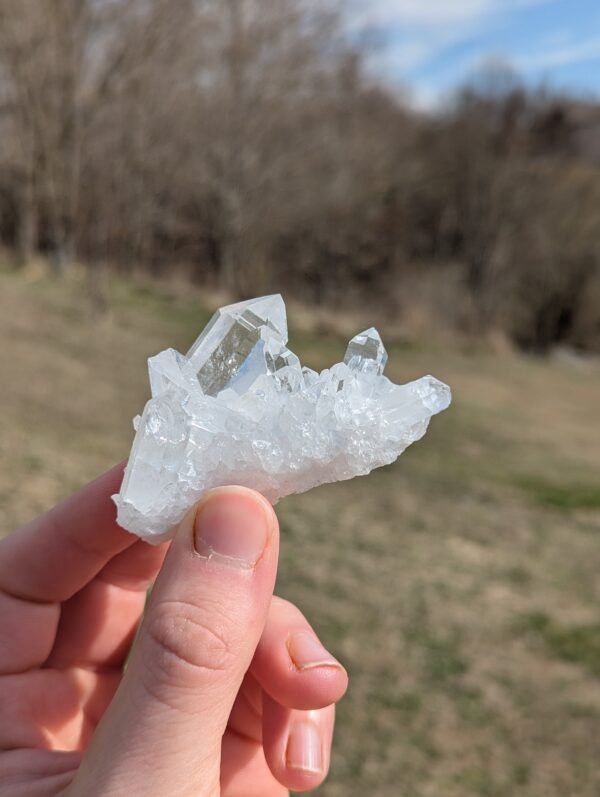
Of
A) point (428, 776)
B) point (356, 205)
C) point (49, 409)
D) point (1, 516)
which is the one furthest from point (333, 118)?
point (428, 776)

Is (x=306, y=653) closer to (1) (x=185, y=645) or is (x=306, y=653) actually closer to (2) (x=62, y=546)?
(1) (x=185, y=645)

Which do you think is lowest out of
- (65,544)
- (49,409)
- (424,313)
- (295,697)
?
(424,313)

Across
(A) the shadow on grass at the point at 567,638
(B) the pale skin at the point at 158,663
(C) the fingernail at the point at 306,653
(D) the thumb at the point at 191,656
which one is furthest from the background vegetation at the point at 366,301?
(D) the thumb at the point at 191,656

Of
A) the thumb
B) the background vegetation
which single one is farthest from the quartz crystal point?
the background vegetation

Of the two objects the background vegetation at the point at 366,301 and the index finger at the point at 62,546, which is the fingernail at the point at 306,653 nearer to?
the index finger at the point at 62,546

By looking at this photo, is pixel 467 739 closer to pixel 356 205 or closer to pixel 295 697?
pixel 295 697

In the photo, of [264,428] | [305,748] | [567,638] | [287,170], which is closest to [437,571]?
[567,638]

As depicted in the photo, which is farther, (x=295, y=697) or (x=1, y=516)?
(x=1, y=516)

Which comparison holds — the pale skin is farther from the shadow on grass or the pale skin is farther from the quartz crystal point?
the shadow on grass
